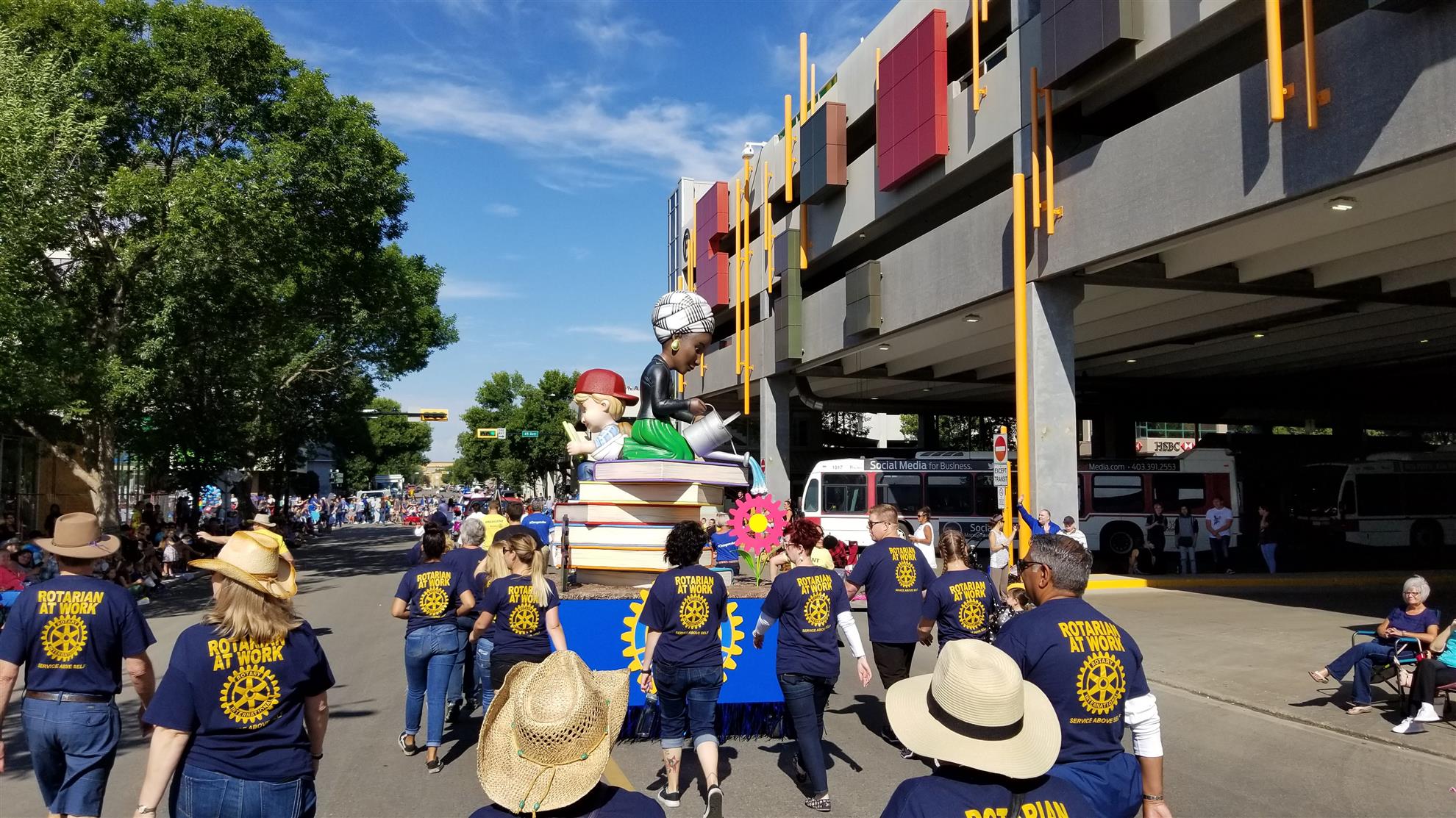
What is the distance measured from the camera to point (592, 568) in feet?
30.3

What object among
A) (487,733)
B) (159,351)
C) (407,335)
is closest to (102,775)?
(487,733)

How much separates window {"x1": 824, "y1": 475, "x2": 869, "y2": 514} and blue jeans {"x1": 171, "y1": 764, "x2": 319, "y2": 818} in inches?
870

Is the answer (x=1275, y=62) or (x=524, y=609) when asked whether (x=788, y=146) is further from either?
(x=524, y=609)

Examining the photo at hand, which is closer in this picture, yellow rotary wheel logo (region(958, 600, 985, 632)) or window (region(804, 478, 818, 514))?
yellow rotary wheel logo (region(958, 600, 985, 632))

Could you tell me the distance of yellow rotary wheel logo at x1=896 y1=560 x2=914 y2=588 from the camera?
295 inches

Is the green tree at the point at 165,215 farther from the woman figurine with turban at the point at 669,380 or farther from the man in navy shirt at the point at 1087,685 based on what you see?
the man in navy shirt at the point at 1087,685

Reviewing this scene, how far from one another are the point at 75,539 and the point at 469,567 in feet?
9.98

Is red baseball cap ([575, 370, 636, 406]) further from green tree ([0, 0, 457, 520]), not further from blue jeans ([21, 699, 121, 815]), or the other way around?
green tree ([0, 0, 457, 520])

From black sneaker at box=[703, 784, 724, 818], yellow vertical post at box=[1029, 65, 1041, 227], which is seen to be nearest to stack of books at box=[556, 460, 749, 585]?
black sneaker at box=[703, 784, 724, 818]

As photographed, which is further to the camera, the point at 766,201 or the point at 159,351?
the point at 766,201

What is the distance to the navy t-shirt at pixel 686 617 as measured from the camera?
233 inches

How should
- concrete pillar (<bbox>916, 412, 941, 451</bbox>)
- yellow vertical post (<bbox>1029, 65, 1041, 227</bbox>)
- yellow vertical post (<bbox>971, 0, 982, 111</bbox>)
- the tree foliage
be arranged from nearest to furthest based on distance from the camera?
yellow vertical post (<bbox>1029, 65, 1041, 227</bbox>) → yellow vertical post (<bbox>971, 0, 982, 111</bbox>) → concrete pillar (<bbox>916, 412, 941, 451</bbox>) → the tree foliage

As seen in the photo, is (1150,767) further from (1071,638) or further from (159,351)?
(159,351)

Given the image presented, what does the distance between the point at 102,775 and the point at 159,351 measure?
15.9 m
